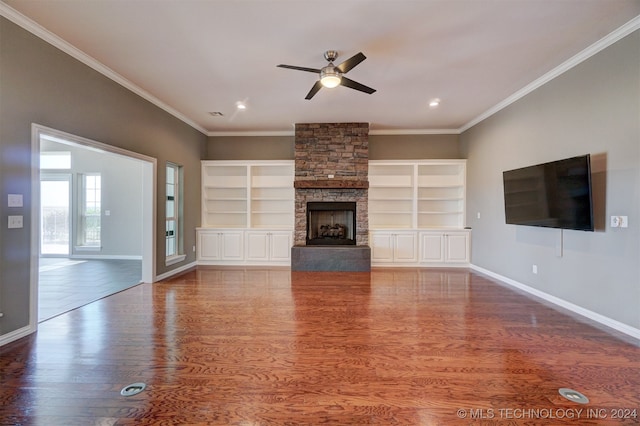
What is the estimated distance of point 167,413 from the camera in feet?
5.69

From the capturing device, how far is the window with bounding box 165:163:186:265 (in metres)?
5.43

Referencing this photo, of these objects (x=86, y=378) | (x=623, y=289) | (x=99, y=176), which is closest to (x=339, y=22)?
(x=86, y=378)

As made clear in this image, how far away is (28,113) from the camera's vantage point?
274 cm

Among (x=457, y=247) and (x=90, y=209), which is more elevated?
(x=90, y=209)

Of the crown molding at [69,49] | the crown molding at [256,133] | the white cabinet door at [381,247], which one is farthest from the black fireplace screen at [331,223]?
the crown molding at [69,49]

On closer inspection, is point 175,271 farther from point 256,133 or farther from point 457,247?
point 457,247

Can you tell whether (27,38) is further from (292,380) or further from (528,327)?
(528,327)

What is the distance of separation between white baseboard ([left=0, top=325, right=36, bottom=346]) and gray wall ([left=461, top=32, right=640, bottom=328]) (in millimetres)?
5986

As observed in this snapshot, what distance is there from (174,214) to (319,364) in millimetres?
4598

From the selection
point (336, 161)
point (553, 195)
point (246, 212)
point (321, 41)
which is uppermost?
point (321, 41)

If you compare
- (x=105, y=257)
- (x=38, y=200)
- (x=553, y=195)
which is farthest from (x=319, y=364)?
(x=105, y=257)

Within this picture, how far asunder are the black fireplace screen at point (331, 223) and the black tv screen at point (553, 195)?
2.91 m

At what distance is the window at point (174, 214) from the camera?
5.43 meters

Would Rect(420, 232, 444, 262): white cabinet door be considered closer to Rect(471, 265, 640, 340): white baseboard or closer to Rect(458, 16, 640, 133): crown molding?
Rect(471, 265, 640, 340): white baseboard
